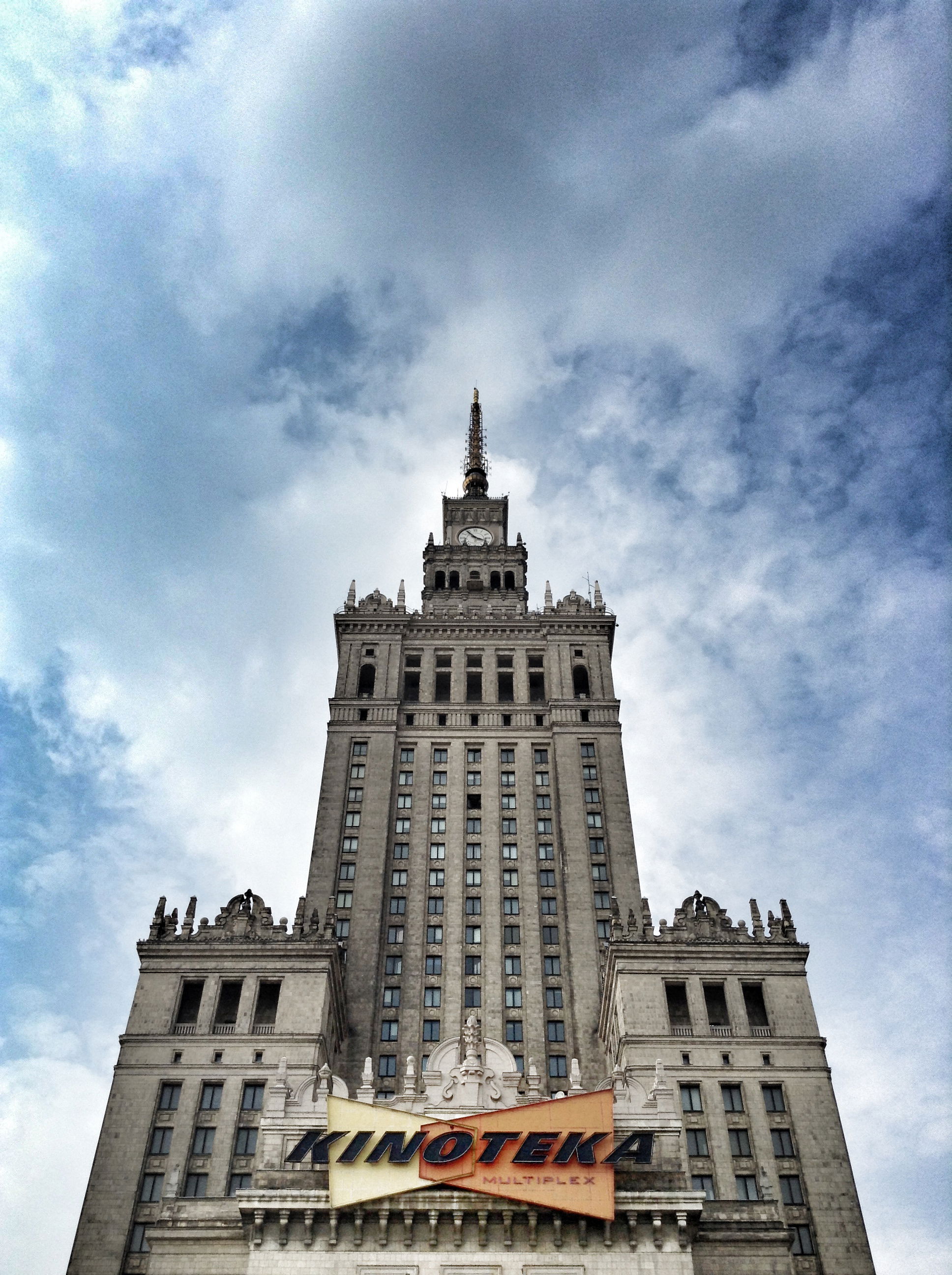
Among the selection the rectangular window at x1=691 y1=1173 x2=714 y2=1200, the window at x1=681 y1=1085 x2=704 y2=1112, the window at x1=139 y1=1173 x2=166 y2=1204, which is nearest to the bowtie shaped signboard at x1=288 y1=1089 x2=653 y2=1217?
the rectangular window at x1=691 y1=1173 x2=714 y2=1200

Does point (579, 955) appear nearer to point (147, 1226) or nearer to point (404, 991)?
point (404, 991)

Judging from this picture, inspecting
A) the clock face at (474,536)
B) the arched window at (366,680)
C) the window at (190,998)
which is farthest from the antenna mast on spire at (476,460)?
the window at (190,998)

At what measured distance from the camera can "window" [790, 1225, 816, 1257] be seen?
202ft

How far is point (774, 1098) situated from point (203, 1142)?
32.7 m

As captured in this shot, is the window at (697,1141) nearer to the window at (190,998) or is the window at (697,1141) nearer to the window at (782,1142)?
the window at (782,1142)

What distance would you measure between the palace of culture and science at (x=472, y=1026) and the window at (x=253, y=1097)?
194mm

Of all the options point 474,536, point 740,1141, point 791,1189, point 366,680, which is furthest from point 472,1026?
point 474,536

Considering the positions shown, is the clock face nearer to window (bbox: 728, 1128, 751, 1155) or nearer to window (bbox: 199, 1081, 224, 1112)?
window (bbox: 199, 1081, 224, 1112)

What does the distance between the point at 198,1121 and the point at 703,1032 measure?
2981cm

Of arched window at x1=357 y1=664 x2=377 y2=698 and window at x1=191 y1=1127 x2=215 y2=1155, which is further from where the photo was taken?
arched window at x1=357 y1=664 x2=377 y2=698

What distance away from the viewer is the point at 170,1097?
68500mm

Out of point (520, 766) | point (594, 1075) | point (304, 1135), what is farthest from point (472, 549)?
point (304, 1135)

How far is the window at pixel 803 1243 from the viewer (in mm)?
61469

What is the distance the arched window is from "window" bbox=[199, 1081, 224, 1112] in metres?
42.4
